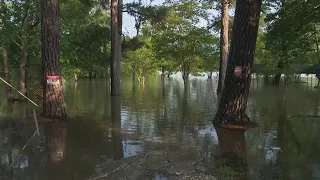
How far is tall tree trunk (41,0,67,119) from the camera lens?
10211 millimetres

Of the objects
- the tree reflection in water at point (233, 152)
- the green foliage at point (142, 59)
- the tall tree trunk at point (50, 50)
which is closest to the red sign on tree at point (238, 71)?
the tree reflection in water at point (233, 152)

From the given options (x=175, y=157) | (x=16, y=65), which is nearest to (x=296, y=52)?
(x=16, y=65)

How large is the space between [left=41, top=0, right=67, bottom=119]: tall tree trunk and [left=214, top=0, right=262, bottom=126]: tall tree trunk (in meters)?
4.92

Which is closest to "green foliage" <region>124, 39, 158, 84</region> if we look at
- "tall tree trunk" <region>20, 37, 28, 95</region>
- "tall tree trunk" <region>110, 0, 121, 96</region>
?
"tall tree trunk" <region>110, 0, 121, 96</region>

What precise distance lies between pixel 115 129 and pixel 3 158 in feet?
11.1

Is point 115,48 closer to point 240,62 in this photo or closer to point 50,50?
point 50,50

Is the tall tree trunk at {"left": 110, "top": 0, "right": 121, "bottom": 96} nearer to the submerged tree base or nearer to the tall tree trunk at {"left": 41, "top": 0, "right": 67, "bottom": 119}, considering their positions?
the tall tree trunk at {"left": 41, "top": 0, "right": 67, "bottom": 119}

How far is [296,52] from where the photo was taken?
38.0 m

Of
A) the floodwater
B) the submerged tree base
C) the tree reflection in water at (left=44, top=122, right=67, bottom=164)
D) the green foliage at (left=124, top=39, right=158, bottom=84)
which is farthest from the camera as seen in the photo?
the green foliage at (left=124, top=39, right=158, bottom=84)

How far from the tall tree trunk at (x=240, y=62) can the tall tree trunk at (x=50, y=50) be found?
16.1 ft

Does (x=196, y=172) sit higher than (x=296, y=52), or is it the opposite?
(x=296, y=52)

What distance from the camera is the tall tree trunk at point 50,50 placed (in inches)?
402

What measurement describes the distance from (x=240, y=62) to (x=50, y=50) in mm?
5543

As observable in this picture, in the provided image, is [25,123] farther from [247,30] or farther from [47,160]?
[247,30]
